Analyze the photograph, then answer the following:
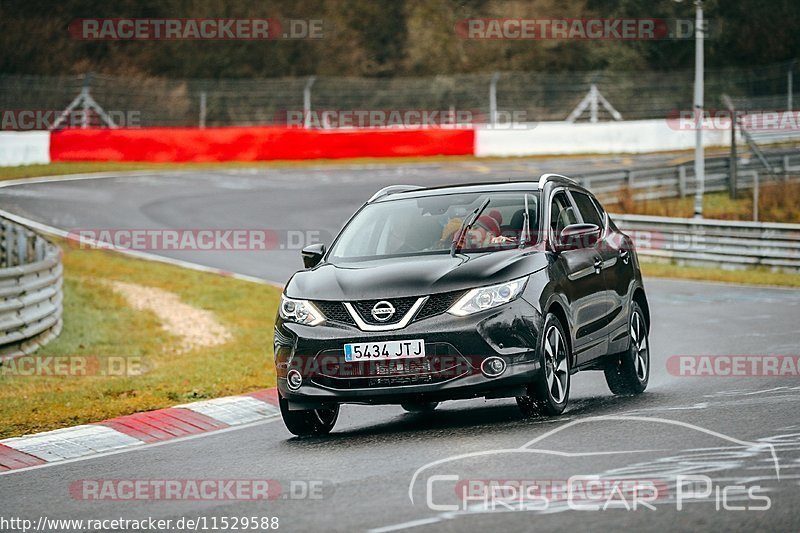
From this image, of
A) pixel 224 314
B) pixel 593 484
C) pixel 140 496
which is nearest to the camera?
pixel 593 484

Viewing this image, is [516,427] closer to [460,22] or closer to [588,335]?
[588,335]

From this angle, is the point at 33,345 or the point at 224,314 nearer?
the point at 33,345

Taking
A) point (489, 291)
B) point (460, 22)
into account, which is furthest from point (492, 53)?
point (489, 291)

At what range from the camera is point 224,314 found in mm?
20891

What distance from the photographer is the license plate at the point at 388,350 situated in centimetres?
936

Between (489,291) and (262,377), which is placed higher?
(489,291)

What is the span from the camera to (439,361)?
9.38 m

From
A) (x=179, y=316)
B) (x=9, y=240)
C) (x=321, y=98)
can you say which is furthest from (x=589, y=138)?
(x=9, y=240)

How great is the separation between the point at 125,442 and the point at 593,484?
450 centimetres

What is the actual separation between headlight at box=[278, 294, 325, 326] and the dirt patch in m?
8.06

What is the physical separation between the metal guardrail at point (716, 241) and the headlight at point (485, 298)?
19.4 meters

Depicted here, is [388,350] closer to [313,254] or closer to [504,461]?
[504,461]

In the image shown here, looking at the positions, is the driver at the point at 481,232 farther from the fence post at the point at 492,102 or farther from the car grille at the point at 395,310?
the fence post at the point at 492,102

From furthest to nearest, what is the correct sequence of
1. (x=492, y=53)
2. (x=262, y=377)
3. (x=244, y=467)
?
1. (x=492, y=53)
2. (x=262, y=377)
3. (x=244, y=467)
